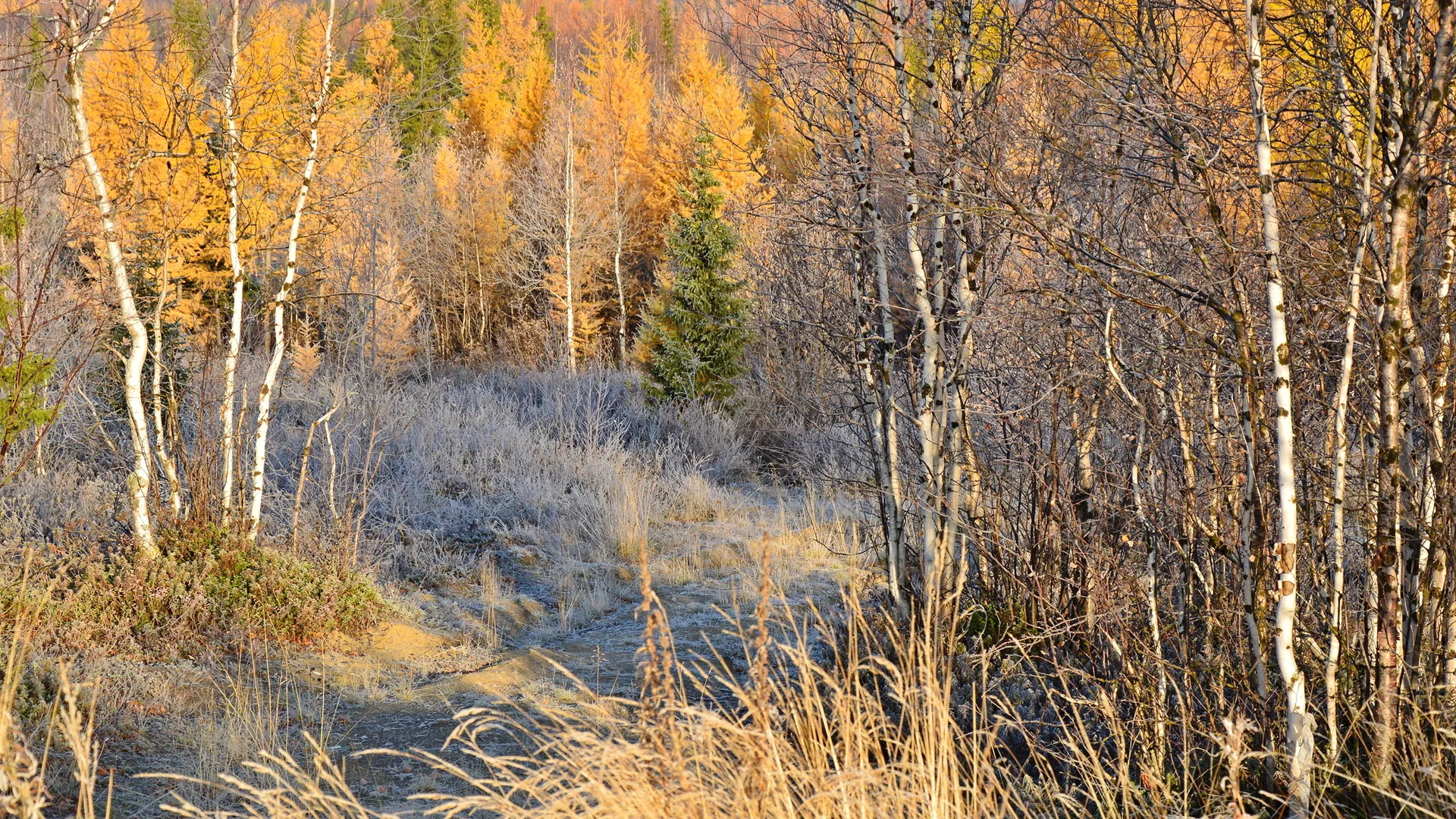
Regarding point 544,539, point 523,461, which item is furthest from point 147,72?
point 523,461

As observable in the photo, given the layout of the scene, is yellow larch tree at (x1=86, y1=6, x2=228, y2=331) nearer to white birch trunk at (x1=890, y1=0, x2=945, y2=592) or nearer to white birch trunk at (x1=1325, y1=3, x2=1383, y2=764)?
white birch trunk at (x1=890, y1=0, x2=945, y2=592)

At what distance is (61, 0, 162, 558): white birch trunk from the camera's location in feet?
17.0

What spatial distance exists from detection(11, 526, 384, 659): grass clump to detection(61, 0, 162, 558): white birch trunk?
0.22m

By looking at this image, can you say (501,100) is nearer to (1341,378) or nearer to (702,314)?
(702,314)

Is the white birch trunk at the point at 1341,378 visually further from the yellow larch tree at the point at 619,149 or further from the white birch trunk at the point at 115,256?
the yellow larch tree at the point at 619,149

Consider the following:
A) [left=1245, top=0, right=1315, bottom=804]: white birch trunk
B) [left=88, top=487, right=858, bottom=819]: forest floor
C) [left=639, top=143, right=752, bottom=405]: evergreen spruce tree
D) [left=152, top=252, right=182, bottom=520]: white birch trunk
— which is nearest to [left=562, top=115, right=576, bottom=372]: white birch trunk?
[left=639, top=143, right=752, bottom=405]: evergreen spruce tree

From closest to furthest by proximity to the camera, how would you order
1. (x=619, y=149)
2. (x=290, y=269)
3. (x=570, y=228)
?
(x=290, y=269) < (x=570, y=228) < (x=619, y=149)

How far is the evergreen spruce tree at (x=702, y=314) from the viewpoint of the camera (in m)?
15.2

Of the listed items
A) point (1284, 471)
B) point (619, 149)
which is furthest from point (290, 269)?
point (619, 149)

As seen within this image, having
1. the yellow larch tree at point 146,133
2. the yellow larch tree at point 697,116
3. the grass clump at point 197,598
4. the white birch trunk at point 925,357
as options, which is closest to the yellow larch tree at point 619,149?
the yellow larch tree at point 697,116

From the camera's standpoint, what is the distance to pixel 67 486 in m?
8.12

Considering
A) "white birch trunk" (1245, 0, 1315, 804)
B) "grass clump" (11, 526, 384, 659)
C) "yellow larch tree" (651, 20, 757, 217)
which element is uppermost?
"yellow larch tree" (651, 20, 757, 217)

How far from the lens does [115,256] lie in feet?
17.9

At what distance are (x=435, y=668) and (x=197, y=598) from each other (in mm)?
1330
